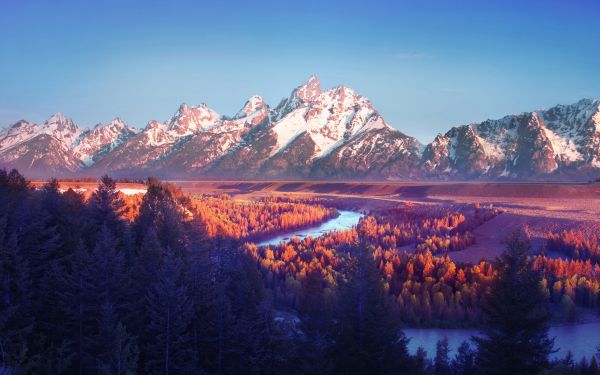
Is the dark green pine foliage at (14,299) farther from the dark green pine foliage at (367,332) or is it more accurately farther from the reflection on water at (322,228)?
the reflection on water at (322,228)

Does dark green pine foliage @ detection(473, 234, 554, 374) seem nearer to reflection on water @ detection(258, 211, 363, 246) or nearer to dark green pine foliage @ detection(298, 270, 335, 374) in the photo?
dark green pine foliage @ detection(298, 270, 335, 374)

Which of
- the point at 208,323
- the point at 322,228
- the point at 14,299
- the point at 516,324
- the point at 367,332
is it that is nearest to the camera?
the point at 516,324

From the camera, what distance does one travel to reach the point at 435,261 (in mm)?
57156

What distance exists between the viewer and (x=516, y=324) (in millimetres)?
24000

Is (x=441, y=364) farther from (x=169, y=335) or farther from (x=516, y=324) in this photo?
(x=169, y=335)

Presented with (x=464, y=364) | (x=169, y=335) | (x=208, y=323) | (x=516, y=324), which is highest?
(x=516, y=324)

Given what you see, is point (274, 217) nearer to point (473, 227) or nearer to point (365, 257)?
point (473, 227)

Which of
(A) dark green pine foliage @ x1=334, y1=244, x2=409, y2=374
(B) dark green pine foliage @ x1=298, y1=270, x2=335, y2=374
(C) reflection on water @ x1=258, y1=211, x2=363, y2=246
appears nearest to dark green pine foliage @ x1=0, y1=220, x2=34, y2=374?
(B) dark green pine foliage @ x1=298, y1=270, x2=335, y2=374

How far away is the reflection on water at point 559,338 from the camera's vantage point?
37.4m

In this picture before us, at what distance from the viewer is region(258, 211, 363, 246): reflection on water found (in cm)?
9814

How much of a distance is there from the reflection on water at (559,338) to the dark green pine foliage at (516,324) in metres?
13.2

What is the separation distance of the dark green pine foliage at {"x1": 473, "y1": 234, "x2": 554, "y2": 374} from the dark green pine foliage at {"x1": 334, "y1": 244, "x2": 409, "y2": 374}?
4.65 meters

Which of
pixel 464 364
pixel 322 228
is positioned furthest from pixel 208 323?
pixel 322 228

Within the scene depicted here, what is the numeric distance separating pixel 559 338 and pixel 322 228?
77.3m
